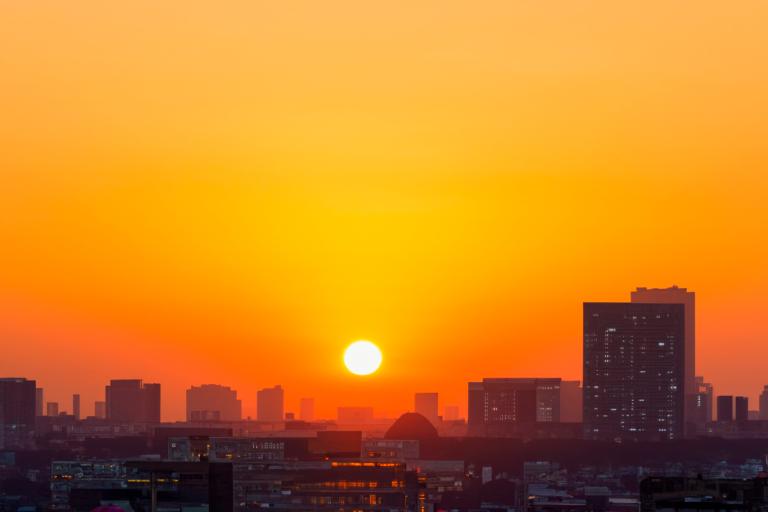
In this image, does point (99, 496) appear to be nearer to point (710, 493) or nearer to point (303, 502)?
point (303, 502)

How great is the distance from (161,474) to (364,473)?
28171 millimetres

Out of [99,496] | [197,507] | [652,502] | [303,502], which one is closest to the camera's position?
[652,502]

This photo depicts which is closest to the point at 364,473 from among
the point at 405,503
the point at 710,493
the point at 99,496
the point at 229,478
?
the point at 405,503

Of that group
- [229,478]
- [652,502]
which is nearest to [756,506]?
[652,502]

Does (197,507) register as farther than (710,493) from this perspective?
Yes

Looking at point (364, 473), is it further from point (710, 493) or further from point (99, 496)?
point (710, 493)

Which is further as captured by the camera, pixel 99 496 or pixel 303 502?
pixel 303 502

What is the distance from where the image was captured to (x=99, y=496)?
7151 inches

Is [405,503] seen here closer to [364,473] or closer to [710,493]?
[364,473]

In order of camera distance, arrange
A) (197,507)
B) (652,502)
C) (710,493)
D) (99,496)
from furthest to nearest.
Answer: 1. (99,496)
2. (197,507)
3. (710,493)
4. (652,502)

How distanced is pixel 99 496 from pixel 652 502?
7771 cm

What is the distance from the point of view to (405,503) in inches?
7805

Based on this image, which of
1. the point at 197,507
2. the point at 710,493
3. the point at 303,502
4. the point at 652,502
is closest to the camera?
the point at 652,502

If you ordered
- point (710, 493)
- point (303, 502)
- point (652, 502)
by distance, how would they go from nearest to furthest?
point (652, 502) → point (710, 493) → point (303, 502)
